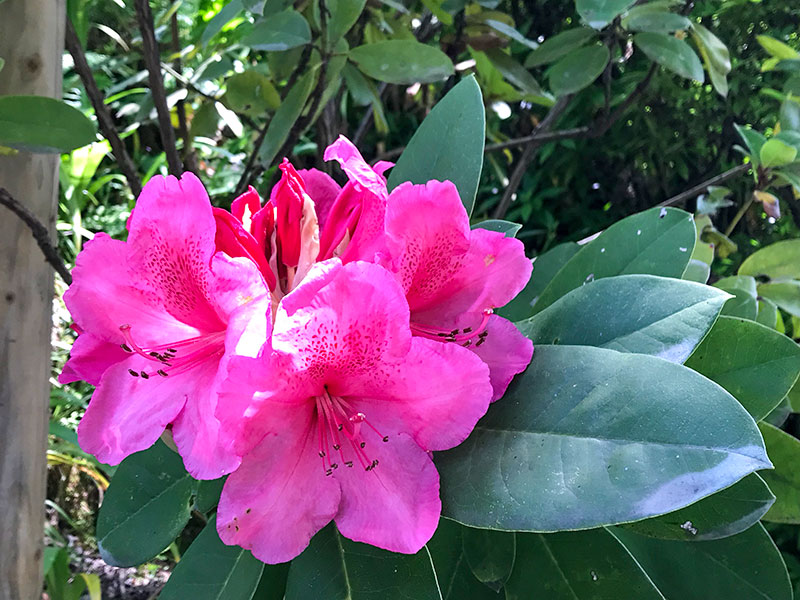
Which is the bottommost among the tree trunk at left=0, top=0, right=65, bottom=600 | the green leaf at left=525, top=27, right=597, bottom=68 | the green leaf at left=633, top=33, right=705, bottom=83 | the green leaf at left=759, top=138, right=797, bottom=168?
the tree trunk at left=0, top=0, right=65, bottom=600

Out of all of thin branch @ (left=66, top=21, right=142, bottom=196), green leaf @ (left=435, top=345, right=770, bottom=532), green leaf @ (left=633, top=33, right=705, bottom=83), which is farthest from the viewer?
green leaf @ (left=633, top=33, right=705, bottom=83)

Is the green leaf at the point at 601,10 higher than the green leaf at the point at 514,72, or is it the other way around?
the green leaf at the point at 601,10

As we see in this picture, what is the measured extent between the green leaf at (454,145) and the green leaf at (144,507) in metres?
0.33

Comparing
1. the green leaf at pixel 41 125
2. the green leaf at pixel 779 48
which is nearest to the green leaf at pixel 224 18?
the green leaf at pixel 41 125

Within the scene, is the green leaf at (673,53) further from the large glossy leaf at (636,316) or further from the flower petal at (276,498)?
the flower petal at (276,498)

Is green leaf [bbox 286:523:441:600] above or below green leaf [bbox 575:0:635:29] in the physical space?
below

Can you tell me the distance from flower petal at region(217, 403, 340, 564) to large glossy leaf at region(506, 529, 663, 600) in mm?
184

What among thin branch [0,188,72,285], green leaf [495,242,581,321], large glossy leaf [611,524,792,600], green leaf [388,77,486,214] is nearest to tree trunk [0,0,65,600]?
thin branch [0,188,72,285]

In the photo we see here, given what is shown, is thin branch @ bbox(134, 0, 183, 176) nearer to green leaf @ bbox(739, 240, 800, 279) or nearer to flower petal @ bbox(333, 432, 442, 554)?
flower petal @ bbox(333, 432, 442, 554)

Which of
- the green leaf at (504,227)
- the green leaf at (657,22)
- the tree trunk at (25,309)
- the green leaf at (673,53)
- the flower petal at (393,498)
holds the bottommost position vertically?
the tree trunk at (25,309)

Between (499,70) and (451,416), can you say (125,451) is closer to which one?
(451,416)

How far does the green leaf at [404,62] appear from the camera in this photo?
823 mm

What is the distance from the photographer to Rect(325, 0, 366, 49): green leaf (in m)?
0.79

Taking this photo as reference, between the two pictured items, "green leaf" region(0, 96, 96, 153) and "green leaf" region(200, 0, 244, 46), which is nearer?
"green leaf" region(0, 96, 96, 153)
